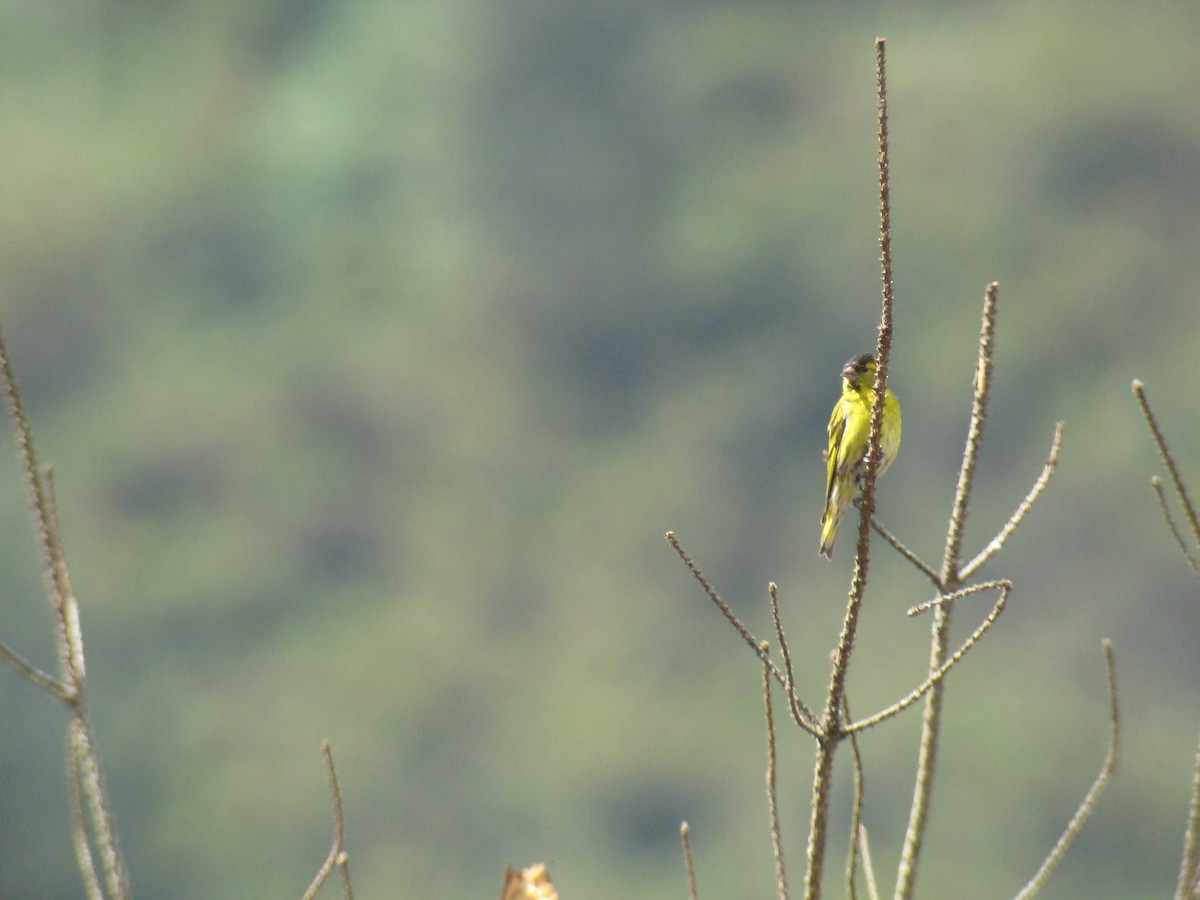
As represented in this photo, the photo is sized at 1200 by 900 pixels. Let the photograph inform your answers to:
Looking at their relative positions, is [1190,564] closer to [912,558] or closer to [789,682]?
[912,558]

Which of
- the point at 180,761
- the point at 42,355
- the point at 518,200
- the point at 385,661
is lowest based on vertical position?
the point at 180,761

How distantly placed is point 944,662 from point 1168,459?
571mm

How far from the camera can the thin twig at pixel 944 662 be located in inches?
105

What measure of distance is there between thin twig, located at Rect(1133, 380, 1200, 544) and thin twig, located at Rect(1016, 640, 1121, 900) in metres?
0.26

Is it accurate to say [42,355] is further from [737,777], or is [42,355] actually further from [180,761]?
[737,777]

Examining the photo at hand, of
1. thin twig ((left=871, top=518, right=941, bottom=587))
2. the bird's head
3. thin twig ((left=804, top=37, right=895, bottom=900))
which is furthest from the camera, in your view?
the bird's head

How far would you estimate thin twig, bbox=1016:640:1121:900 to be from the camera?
283cm

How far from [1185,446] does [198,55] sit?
84.0 metres

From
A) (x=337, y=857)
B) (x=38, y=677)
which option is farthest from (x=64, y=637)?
(x=337, y=857)

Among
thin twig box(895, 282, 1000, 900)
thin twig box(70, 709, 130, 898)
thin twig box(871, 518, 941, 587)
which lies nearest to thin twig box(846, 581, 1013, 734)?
thin twig box(895, 282, 1000, 900)

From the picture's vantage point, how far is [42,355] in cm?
9312

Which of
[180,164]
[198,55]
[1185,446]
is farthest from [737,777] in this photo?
[198,55]

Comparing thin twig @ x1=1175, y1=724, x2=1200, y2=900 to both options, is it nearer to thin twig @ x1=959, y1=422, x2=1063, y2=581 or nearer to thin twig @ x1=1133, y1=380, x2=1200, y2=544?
Answer: thin twig @ x1=1133, y1=380, x2=1200, y2=544

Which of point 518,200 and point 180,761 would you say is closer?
point 180,761
